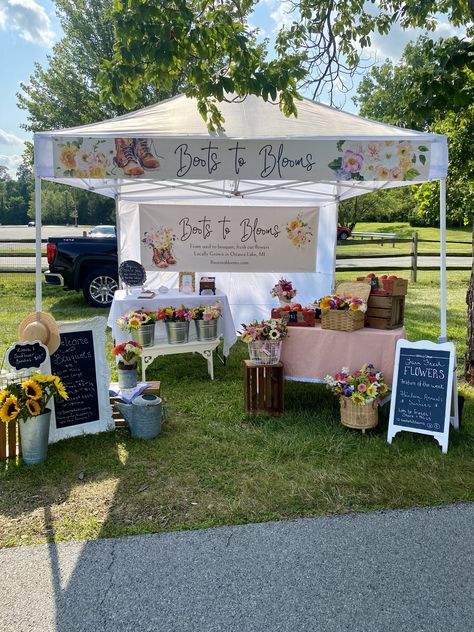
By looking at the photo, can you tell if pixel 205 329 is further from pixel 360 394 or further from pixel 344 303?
pixel 360 394

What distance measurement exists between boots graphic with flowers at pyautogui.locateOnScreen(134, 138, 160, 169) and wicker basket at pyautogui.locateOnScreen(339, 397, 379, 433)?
7.65 feet

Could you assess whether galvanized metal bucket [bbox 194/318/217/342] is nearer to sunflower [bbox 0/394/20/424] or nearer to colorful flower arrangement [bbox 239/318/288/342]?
colorful flower arrangement [bbox 239/318/288/342]

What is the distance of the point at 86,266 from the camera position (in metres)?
9.66

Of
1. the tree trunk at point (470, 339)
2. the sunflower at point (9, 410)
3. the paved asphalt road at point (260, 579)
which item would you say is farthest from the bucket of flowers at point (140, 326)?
the tree trunk at point (470, 339)

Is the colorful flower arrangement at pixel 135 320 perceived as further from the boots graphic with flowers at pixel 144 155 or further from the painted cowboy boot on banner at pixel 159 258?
the painted cowboy boot on banner at pixel 159 258

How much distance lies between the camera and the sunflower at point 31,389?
3.38m

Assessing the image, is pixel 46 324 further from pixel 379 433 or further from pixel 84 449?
pixel 379 433

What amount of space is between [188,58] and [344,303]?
234 cm

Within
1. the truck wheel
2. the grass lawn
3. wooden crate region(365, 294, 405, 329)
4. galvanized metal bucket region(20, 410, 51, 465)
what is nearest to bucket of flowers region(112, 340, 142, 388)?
the grass lawn

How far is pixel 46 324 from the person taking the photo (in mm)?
3770

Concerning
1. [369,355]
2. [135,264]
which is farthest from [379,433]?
[135,264]

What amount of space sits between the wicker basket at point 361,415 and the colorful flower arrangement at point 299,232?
3616 millimetres

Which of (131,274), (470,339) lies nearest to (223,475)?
(470,339)

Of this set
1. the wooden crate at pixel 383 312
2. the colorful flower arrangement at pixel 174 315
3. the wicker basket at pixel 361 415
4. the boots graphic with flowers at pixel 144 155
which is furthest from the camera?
the colorful flower arrangement at pixel 174 315
